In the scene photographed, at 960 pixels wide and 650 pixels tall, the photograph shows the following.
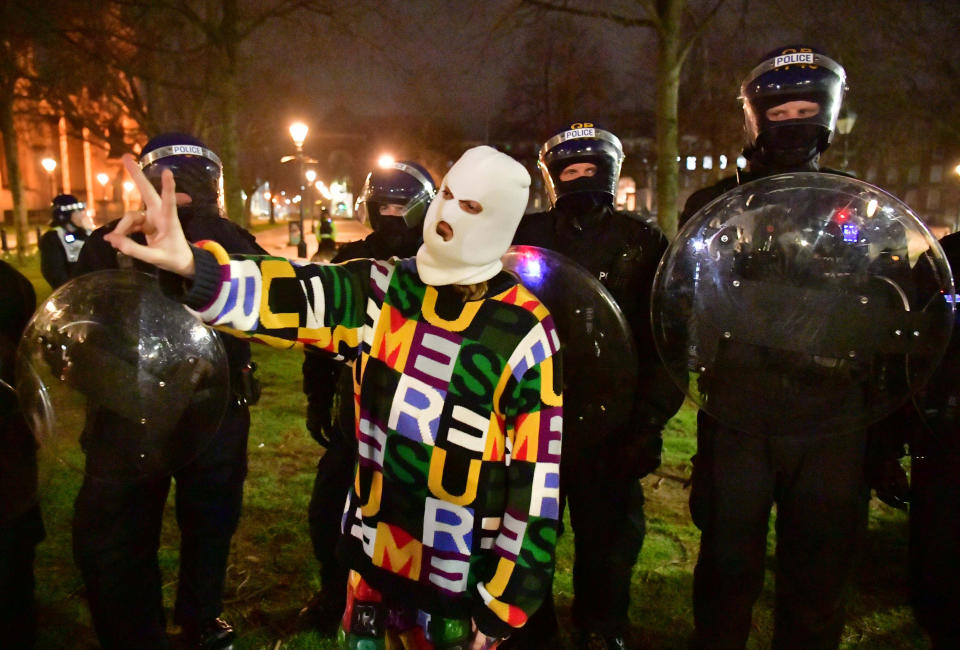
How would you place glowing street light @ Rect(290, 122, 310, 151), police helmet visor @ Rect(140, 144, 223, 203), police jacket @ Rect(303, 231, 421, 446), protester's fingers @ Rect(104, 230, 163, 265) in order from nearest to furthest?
1. protester's fingers @ Rect(104, 230, 163, 265)
2. police helmet visor @ Rect(140, 144, 223, 203)
3. police jacket @ Rect(303, 231, 421, 446)
4. glowing street light @ Rect(290, 122, 310, 151)

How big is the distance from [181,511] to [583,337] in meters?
1.94

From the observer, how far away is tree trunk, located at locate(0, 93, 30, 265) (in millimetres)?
18828

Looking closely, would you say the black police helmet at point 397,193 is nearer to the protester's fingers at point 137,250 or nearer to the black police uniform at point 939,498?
the protester's fingers at point 137,250

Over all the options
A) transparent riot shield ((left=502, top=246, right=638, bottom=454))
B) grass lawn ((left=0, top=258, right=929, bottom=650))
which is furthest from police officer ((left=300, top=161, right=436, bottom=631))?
transparent riot shield ((left=502, top=246, right=638, bottom=454))

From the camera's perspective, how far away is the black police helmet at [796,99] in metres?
2.71

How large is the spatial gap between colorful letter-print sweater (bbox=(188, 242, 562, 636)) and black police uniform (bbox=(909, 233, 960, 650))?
5.56 ft

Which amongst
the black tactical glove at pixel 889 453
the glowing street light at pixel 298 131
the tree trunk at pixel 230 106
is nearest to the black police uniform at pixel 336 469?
the black tactical glove at pixel 889 453

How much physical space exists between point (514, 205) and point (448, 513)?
33.2 inches

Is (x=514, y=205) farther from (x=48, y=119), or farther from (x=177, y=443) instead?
(x=48, y=119)

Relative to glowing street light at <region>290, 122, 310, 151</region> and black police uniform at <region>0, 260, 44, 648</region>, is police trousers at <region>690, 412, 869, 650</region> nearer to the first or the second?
black police uniform at <region>0, 260, 44, 648</region>

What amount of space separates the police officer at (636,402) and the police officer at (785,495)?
1.00 ft

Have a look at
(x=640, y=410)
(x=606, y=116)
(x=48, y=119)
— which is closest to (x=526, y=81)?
(x=606, y=116)

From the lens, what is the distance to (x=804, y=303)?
236 cm

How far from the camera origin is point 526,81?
25.0m
